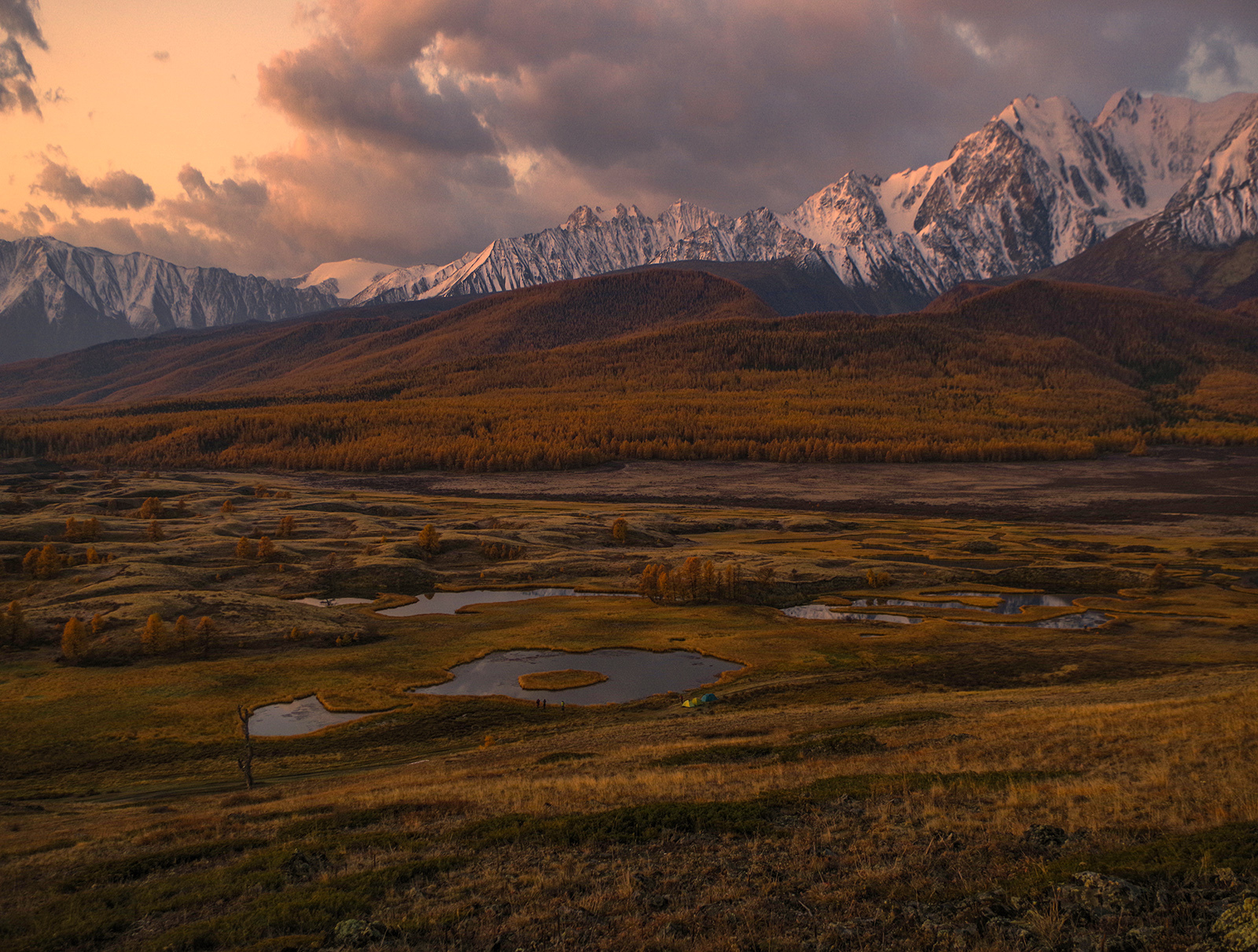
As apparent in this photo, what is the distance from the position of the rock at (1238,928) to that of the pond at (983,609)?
270ft

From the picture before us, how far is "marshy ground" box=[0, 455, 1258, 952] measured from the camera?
18969mm

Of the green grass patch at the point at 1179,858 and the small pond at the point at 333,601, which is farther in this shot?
the small pond at the point at 333,601

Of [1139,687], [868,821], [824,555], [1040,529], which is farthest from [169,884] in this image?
[1040,529]

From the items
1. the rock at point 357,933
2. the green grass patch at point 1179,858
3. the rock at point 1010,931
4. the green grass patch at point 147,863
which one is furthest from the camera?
the green grass patch at point 147,863

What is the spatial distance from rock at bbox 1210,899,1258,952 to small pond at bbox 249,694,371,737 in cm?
5813

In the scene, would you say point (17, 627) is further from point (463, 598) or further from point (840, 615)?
point (840, 615)

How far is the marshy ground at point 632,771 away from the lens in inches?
747

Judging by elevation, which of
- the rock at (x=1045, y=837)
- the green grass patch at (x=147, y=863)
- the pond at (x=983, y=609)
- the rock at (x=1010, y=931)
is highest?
the rock at (x=1010, y=931)

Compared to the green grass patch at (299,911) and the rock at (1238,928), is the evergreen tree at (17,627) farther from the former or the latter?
the rock at (1238,928)

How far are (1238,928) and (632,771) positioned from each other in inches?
957

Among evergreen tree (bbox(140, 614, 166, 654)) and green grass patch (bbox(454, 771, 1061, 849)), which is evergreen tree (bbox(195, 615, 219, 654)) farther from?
green grass patch (bbox(454, 771, 1061, 849))

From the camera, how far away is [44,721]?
195 feet

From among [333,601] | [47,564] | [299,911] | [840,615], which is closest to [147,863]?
[299,911]

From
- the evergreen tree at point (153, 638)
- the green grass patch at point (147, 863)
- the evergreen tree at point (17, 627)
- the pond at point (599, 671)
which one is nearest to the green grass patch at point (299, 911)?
the green grass patch at point (147, 863)
